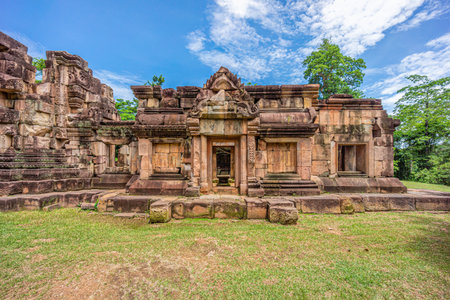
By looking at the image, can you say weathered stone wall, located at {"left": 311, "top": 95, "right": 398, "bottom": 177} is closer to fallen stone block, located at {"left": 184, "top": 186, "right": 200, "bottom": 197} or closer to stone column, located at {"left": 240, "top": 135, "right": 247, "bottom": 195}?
stone column, located at {"left": 240, "top": 135, "right": 247, "bottom": 195}

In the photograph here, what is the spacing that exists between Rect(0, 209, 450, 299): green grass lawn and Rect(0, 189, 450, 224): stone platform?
0.30m

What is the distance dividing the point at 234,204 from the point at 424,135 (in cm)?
1785

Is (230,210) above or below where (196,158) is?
below

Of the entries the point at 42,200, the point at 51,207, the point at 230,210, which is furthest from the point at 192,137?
the point at 42,200

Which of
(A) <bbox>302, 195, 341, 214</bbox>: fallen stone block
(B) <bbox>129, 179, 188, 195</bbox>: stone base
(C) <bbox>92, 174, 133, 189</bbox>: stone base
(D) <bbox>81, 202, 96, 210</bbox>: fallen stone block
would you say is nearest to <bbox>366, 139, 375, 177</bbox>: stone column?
(A) <bbox>302, 195, 341, 214</bbox>: fallen stone block

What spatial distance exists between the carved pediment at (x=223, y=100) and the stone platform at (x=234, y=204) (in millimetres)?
2469

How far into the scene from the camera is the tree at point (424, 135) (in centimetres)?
1243

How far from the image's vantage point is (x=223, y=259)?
277 centimetres

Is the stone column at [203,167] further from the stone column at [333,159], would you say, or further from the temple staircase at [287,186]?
the stone column at [333,159]

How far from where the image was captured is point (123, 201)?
493 cm

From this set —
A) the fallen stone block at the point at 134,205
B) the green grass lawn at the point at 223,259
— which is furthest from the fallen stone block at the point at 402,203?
the fallen stone block at the point at 134,205

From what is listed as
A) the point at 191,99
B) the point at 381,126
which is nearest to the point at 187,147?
the point at 191,99

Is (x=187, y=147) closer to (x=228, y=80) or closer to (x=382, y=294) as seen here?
(x=228, y=80)

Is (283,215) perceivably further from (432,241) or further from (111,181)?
(111,181)
